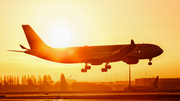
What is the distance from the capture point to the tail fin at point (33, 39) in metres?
80.1

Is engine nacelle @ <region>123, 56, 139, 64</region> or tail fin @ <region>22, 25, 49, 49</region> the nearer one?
engine nacelle @ <region>123, 56, 139, 64</region>

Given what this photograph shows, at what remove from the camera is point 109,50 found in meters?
75.9

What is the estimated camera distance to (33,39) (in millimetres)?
80688

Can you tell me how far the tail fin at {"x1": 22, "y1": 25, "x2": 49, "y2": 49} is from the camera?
8009 cm

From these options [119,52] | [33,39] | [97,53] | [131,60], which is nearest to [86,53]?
[97,53]

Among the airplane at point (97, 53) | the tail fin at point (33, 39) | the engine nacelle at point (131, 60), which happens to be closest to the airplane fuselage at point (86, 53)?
the airplane at point (97, 53)

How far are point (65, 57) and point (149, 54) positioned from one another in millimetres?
22356

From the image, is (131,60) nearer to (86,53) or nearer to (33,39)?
(86,53)

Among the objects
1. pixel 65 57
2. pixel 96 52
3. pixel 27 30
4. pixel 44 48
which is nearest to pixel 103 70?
pixel 96 52

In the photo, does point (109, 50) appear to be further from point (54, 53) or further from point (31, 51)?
point (31, 51)

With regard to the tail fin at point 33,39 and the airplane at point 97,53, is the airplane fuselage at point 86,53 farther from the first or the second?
the tail fin at point 33,39

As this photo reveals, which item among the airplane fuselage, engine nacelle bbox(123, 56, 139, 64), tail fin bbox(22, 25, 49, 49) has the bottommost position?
engine nacelle bbox(123, 56, 139, 64)

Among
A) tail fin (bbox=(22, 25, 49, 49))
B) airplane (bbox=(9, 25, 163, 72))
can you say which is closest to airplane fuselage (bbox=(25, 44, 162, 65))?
airplane (bbox=(9, 25, 163, 72))

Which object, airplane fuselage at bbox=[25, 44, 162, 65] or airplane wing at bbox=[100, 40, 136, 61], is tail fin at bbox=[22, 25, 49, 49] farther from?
airplane wing at bbox=[100, 40, 136, 61]
